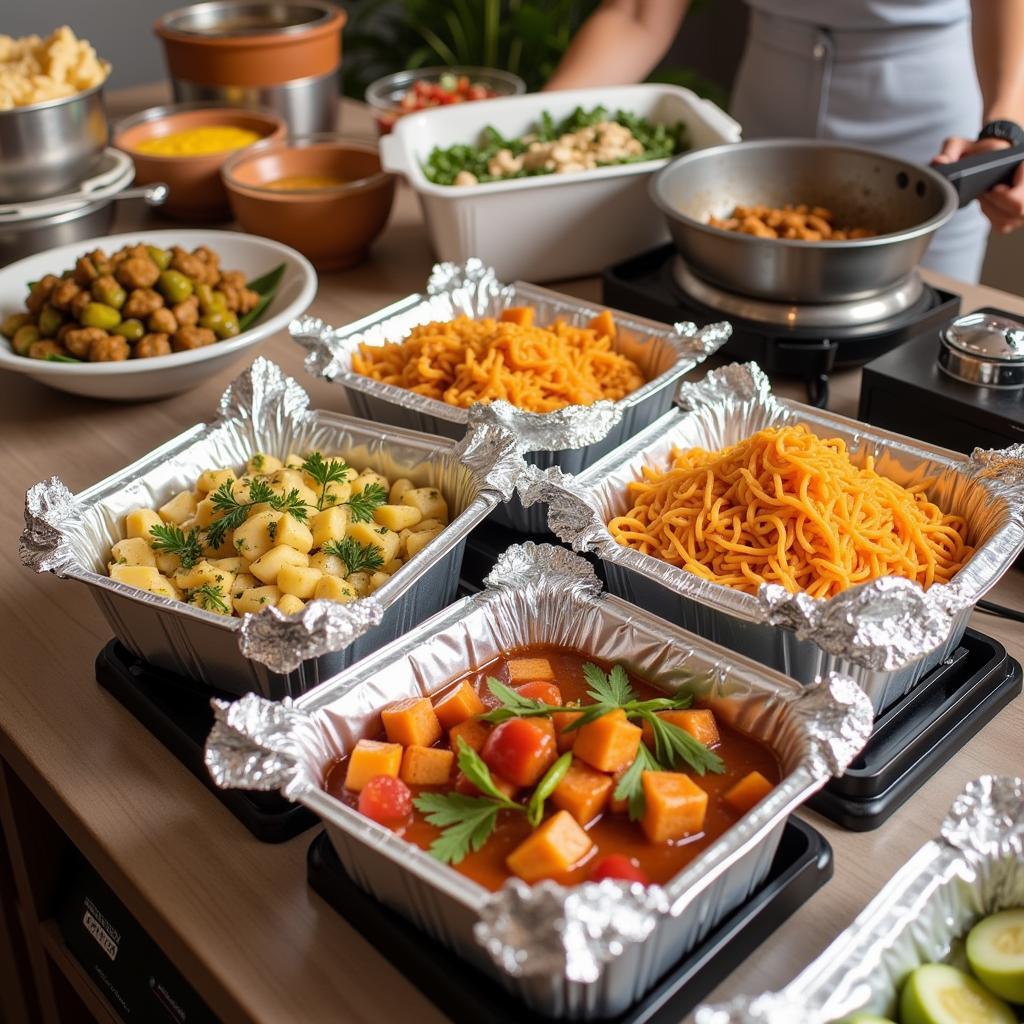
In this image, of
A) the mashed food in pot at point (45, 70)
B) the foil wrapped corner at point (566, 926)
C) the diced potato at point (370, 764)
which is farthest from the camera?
the mashed food in pot at point (45, 70)

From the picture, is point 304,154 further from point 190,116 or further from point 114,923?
point 114,923

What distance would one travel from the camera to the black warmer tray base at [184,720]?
39.4 inches

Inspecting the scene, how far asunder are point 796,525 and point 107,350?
962 millimetres

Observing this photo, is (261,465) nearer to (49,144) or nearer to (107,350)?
(107,350)

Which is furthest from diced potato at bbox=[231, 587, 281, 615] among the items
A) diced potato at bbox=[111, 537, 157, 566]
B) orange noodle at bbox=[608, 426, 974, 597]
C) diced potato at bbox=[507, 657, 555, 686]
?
orange noodle at bbox=[608, 426, 974, 597]

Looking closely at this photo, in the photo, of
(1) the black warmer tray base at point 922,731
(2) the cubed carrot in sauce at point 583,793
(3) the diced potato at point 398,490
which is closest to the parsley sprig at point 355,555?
(3) the diced potato at point 398,490

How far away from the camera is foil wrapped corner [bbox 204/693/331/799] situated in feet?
2.81

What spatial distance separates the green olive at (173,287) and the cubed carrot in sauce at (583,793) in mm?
1022

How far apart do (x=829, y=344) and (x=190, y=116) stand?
1.47 meters

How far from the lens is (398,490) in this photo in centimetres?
129

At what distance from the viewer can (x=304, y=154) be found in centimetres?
217

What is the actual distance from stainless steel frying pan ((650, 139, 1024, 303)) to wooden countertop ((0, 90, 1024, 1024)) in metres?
0.49

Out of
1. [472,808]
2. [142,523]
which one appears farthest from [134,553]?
[472,808]

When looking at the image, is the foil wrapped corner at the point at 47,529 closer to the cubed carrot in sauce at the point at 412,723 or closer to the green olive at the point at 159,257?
the cubed carrot in sauce at the point at 412,723
